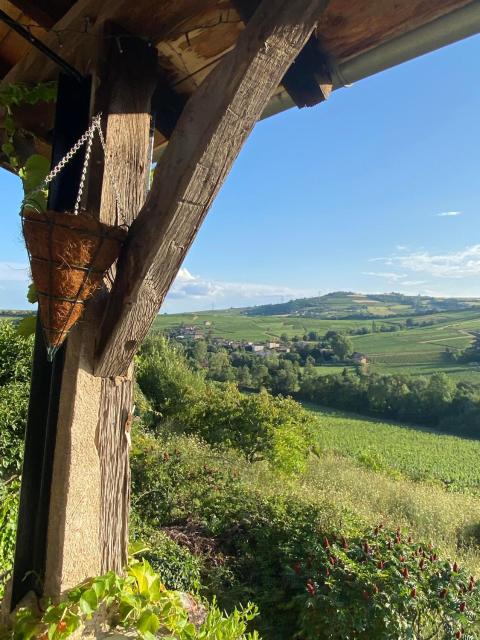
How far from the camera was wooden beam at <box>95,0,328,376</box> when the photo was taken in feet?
3.18

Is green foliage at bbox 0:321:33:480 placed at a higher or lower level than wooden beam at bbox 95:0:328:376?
lower

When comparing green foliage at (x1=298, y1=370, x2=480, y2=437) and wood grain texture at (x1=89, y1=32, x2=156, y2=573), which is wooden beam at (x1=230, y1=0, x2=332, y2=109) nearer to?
wood grain texture at (x1=89, y1=32, x2=156, y2=573)

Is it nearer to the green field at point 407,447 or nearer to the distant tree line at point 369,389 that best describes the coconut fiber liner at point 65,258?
the green field at point 407,447

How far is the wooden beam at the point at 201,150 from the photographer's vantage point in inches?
38.1

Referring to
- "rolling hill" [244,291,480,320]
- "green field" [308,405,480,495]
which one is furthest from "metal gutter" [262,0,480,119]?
"rolling hill" [244,291,480,320]

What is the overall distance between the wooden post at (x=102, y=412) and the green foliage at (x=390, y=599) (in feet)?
9.49

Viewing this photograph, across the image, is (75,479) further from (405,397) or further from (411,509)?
(405,397)

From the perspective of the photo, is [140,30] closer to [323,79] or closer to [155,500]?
[323,79]

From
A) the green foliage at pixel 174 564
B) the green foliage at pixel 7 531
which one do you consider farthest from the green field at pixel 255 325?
the green foliage at pixel 7 531

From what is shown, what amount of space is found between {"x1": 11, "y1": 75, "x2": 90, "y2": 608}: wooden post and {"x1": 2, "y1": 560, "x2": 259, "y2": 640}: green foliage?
119 millimetres

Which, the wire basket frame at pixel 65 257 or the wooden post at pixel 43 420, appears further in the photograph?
the wooden post at pixel 43 420

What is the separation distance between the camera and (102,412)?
4.23ft

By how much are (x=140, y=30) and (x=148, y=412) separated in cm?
1249

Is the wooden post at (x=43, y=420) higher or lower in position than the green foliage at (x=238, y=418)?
higher
